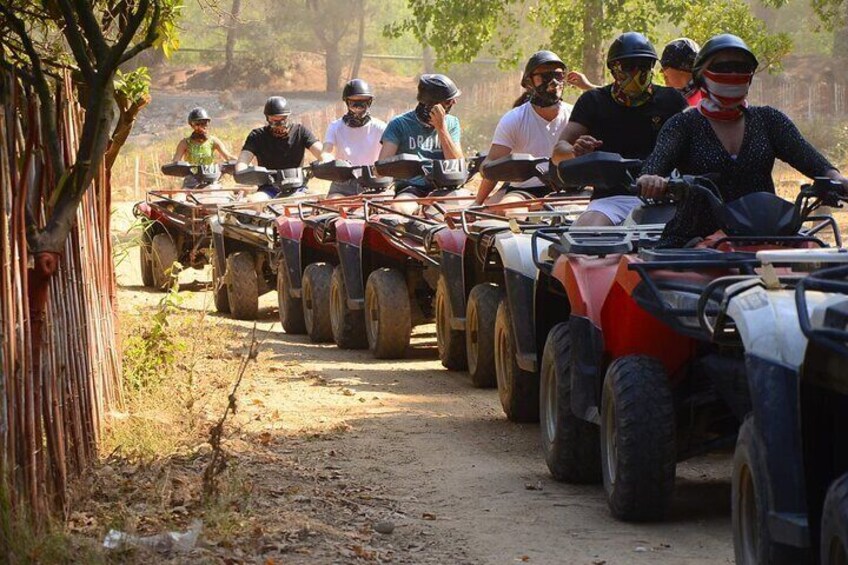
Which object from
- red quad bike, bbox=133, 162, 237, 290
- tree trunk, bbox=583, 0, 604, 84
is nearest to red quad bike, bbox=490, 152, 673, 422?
red quad bike, bbox=133, 162, 237, 290

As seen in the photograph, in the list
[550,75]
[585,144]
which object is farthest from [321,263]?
[585,144]

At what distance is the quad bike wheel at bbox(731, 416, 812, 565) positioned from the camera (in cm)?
479

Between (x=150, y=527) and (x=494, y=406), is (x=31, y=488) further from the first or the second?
(x=494, y=406)

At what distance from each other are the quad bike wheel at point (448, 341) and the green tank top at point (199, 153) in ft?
33.5

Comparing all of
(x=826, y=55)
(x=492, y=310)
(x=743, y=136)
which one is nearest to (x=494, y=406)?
(x=492, y=310)

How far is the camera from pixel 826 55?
5384cm

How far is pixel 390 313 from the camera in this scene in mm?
12875

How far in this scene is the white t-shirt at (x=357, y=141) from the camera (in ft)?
56.0

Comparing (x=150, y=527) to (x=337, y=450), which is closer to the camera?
(x=150, y=527)

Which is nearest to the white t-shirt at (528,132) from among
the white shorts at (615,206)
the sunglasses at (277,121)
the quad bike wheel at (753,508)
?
the white shorts at (615,206)

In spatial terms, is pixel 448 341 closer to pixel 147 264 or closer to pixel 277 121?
pixel 277 121

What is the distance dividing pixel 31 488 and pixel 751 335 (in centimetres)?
282

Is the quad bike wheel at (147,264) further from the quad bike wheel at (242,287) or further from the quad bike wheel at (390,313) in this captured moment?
the quad bike wheel at (390,313)

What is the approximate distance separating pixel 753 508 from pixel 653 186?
227cm
